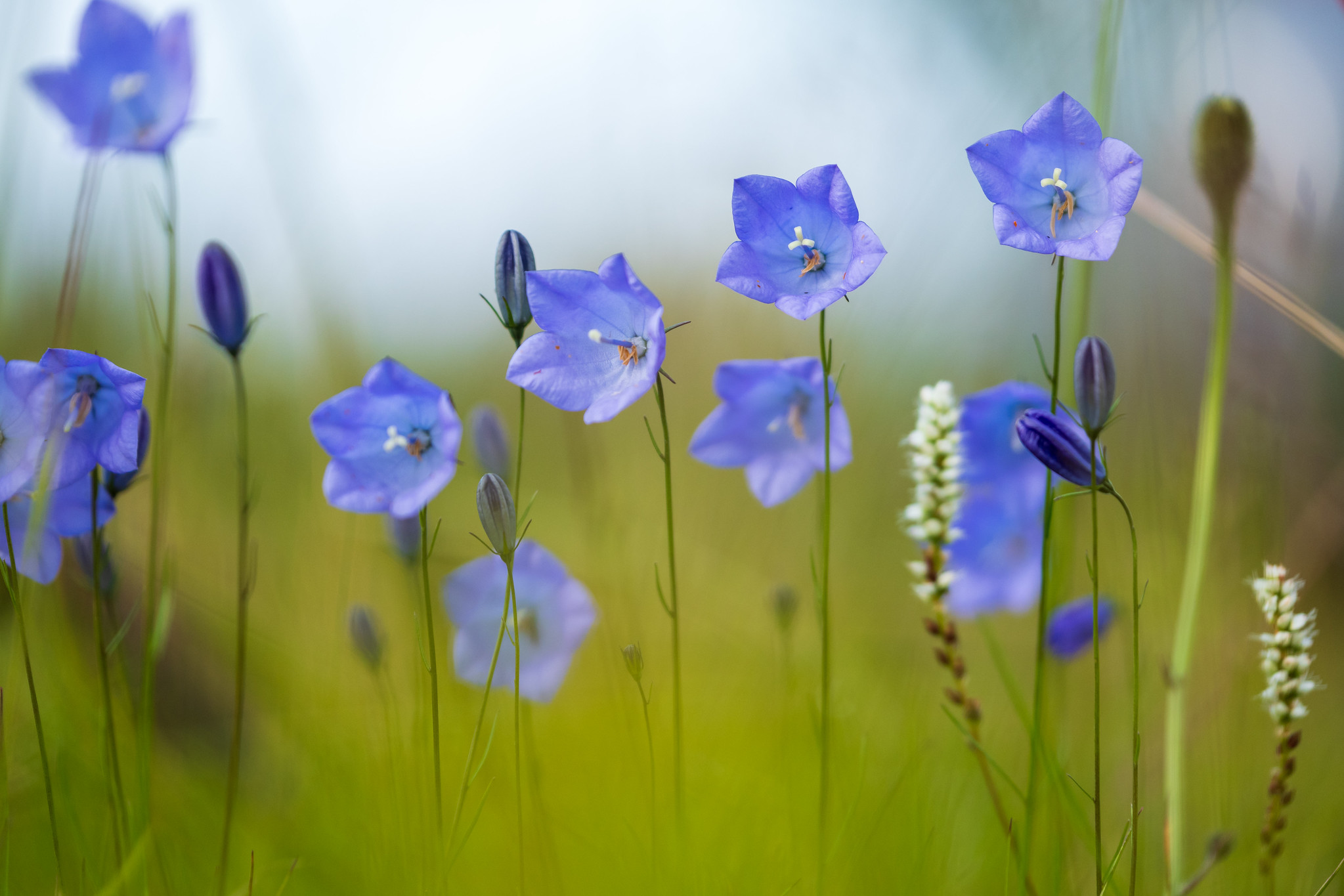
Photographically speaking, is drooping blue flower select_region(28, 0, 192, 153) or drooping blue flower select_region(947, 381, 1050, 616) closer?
drooping blue flower select_region(28, 0, 192, 153)

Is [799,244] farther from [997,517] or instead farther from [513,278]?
[997,517]

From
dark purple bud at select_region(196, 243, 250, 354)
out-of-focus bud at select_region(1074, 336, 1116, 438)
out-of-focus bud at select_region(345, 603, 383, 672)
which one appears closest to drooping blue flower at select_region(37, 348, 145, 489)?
dark purple bud at select_region(196, 243, 250, 354)

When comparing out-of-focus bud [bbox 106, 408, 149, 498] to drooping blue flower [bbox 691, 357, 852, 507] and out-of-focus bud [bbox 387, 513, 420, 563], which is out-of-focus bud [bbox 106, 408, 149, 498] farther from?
drooping blue flower [bbox 691, 357, 852, 507]

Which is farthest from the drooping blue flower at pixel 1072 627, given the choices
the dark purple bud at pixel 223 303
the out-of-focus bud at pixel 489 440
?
the dark purple bud at pixel 223 303

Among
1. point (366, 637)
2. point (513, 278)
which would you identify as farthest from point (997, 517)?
point (366, 637)

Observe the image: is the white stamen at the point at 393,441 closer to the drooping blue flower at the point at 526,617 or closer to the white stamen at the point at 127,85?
the drooping blue flower at the point at 526,617

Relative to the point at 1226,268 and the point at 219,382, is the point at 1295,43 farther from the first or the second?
the point at 219,382
